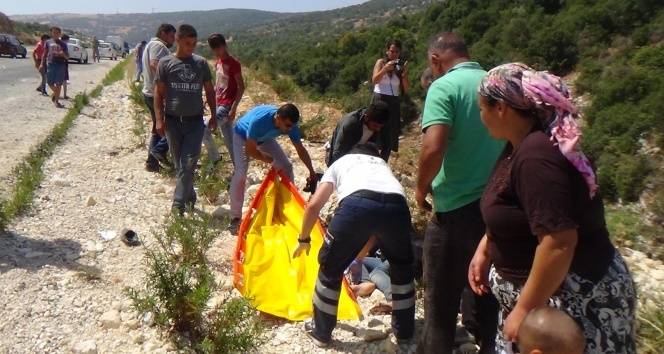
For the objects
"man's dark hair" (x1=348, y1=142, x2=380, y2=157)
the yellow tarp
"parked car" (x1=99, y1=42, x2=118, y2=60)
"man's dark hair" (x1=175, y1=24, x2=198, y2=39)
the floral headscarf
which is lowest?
"parked car" (x1=99, y1=42, x2=118, y2=60)

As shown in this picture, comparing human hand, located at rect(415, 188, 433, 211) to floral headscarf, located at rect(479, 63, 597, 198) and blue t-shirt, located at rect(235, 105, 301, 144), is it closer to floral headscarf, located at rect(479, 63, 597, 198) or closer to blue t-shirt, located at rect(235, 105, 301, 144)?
floral headscarf, located at rect(479, 63, 597, 198)

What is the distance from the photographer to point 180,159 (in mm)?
4949

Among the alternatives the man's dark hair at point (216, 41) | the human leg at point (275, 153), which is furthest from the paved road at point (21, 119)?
the human leg at point (275, 153)

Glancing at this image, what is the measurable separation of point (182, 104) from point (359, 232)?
2.62 metres

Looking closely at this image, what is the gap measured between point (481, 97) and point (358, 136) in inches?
99.2

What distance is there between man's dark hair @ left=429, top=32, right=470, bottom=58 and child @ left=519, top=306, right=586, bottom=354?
58.7 inches

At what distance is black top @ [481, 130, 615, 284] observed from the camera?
1625 mm

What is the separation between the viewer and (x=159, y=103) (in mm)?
4852

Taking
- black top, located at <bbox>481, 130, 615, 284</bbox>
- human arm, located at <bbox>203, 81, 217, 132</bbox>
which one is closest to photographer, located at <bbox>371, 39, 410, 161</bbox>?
human arm, located at <bbox>203, 81, 217, 132</bbox>

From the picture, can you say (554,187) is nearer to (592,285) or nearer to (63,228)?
(592,285)

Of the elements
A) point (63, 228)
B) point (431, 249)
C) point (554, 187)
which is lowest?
point (63, 228)

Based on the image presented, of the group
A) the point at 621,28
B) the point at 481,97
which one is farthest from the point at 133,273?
the point at 621,28

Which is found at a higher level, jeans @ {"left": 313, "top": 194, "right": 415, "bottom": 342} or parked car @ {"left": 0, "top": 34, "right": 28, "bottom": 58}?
jeans @ {"left": 313, "top": 194, "right": 415, "bottom": 342}

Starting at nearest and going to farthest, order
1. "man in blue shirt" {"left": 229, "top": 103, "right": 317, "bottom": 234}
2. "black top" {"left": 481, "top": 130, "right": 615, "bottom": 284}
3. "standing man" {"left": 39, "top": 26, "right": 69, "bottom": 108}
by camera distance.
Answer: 1. "black top" {"left": 481, "top": 130, "right": 615, "bottom": 284}
2. "man in blue shirt" {"left": 229, "top": 103, "right": 317, "bottom": 234}
3. "standing man" {"left": 39, "top": 26, "right": 69, "bottom": 108}
